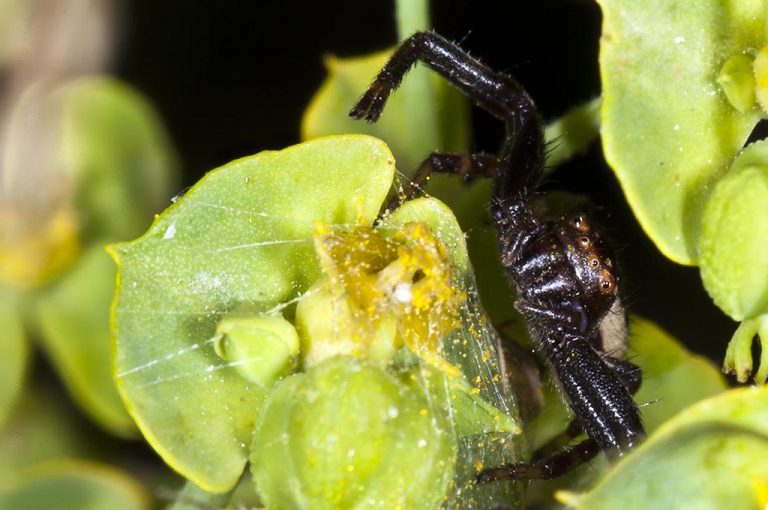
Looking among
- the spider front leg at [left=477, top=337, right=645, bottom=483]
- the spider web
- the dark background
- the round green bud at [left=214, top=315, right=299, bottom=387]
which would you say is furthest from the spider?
the dark background

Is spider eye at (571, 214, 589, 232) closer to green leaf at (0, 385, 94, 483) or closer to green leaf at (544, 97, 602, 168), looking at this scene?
green leaf at (544, 97, 602, 168)

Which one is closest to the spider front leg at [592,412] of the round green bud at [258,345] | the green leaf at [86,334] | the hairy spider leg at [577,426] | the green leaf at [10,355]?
the hairy spider leg at [577,426]

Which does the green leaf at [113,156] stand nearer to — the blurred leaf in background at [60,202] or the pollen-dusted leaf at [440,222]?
the blurred leaf in background at [60,202]

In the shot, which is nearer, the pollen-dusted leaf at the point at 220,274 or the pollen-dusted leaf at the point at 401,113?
the pollen-dusted leaf at the point at 220,274

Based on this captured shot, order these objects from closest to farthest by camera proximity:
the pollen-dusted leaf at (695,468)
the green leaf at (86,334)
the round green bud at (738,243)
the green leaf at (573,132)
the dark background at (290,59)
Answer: the pollen-dusted leaf at (695,468)
the round green bud at (738,243)
the green leaf at (573,132)
the green leaf at (86,334)
the dark background at (290,59)

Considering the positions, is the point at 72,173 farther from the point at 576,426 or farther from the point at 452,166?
the point at 576,426

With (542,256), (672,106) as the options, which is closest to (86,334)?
(542,256)
